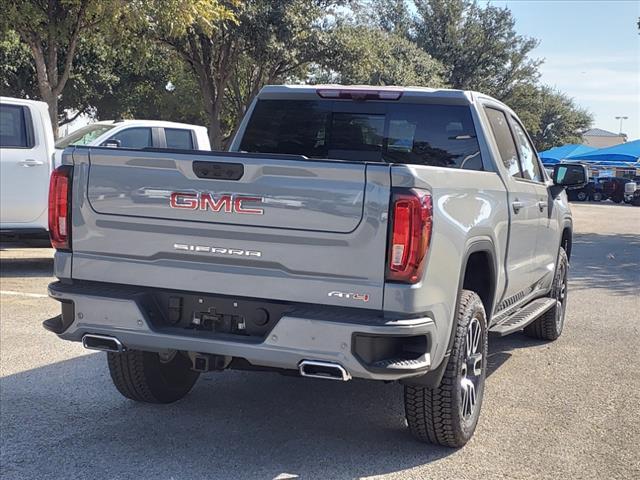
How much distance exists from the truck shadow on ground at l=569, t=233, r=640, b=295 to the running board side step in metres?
4.32

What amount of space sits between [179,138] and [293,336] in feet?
26.9

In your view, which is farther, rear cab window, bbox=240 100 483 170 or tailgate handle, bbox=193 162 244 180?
rear cab window, bbox=240 100 483 170

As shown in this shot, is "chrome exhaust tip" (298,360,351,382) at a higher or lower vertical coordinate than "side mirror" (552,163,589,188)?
lower

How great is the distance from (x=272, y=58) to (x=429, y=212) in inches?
777

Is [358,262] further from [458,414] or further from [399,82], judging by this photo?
[399,82]

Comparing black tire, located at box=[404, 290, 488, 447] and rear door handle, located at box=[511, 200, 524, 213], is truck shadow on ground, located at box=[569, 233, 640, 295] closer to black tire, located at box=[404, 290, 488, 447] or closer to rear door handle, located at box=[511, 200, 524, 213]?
rear door handle, located at box=[511, 200, 524, 213]

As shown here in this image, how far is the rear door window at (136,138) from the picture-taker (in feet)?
35.5

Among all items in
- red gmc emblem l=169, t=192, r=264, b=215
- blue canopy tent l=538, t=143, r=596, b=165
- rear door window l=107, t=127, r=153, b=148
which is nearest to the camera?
red gmc emblem l=169, t=192, r=264, b=215

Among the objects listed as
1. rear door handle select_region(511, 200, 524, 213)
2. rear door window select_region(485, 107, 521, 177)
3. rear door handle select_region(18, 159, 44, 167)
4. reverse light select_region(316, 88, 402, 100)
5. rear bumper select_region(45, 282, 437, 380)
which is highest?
reverse light select_region(316, 88, 402, 100)

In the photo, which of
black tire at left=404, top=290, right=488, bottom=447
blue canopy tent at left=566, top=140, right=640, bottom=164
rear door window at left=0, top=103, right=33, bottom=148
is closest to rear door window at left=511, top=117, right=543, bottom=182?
black tire at left=404, top=290, right=488, bottom=447

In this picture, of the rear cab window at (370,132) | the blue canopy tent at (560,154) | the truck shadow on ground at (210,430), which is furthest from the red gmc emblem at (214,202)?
the blue canopy tent at (560,154)

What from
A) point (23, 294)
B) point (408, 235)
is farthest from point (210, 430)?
point (23, 294)

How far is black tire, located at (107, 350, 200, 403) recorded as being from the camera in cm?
484

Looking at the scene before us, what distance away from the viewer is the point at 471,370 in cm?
458
